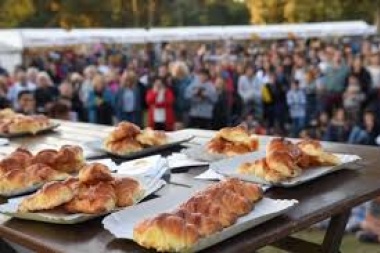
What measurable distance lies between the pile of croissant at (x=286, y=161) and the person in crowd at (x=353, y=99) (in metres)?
5.63

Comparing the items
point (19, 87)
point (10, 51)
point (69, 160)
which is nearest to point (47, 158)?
point (69, 160)

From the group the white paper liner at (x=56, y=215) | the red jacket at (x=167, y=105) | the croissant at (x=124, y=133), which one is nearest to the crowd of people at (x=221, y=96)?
the red jacket at (x=167, y=105)

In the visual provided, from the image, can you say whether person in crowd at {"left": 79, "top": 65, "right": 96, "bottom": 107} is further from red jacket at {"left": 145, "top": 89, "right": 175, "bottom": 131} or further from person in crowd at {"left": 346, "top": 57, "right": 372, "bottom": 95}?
person in crowd at {"left": 346, "top": 57, "right": 372, "bottom": 95}

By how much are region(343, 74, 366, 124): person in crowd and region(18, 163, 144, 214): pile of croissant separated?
610 cm

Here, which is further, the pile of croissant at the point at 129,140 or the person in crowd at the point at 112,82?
the person in crowd at the point at 112,82

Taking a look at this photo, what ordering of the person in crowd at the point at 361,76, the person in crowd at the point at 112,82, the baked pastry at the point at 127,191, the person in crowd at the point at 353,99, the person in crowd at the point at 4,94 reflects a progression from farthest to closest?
the person in crowd at the point at 112,82
the person in crowd at the point at 4,94
the person in crowd at the point at 361,76
the person in crowd at the point at 353,99
the baked pastry at the point at 127,191

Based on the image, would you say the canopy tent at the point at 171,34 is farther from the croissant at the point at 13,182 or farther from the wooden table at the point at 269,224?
the wooden table at the point at 269,224

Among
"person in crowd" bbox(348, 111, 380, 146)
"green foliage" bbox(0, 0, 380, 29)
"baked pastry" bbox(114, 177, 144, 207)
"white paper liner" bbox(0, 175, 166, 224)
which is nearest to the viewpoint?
"white paper liner" bbox(0, 175, 166, 224)

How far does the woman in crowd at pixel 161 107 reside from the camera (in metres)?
8.52

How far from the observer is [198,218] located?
1595 mm

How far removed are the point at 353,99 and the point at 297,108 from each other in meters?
1.22

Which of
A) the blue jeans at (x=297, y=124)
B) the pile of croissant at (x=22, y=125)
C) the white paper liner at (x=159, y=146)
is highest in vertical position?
the white paper liner at (x=159, y=146)

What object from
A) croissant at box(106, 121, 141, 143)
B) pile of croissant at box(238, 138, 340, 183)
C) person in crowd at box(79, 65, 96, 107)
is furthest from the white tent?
pile of croissant at box(238, 138, 340, 183)

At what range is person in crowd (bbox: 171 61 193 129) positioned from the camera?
9.09 metres
